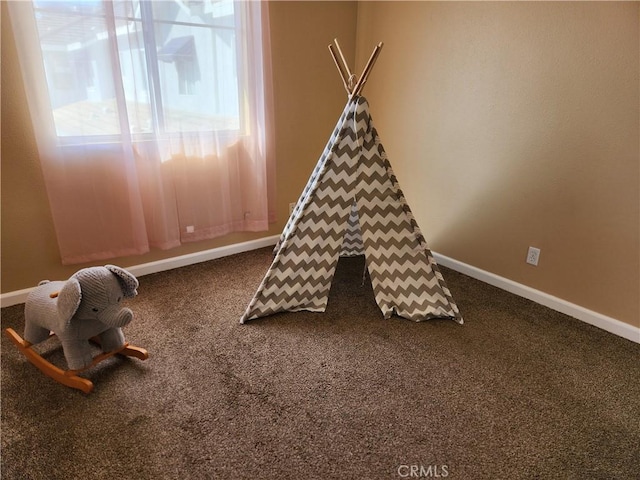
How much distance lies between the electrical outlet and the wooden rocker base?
2.22 meters

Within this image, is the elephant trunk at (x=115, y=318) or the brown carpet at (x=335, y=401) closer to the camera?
the brown carpet at (x=335, y=401)

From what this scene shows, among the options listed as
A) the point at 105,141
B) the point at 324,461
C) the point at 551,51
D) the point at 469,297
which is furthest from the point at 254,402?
the point at 551,51

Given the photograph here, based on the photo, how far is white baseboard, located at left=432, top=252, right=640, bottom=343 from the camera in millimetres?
2168

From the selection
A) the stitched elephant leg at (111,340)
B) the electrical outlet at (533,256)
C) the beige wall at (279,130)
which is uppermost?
the beige wall at (279,130)

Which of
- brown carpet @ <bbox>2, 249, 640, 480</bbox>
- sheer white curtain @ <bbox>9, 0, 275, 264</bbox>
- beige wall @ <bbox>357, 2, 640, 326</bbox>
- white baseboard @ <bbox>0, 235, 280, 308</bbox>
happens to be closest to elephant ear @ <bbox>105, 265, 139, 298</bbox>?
brown carpet @ <bbox>2, 249, 640, 480</bbox>

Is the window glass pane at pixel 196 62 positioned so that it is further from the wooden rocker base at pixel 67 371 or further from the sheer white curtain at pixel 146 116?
the wooden rocker base at pixel 67 371

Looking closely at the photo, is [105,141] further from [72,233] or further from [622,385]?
[622,385]

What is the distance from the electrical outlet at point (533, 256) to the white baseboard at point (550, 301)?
0.17 meters

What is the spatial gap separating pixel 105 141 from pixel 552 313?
9.16 feet

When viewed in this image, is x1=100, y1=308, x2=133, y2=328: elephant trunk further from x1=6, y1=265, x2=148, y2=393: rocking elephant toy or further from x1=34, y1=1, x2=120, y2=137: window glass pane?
x1=34, y1=1, x2=120, y2=137: window glass pane

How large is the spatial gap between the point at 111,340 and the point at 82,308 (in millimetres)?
253

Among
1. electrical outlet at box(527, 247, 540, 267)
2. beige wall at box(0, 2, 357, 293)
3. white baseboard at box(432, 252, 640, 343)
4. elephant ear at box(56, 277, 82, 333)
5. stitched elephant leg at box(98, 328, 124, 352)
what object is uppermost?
beige wall at box(0, 2, 357, 293)

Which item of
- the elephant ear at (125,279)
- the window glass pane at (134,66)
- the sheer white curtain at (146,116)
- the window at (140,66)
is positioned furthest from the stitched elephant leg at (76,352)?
the window glass pane at (134,66)

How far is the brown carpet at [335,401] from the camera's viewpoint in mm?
1402
